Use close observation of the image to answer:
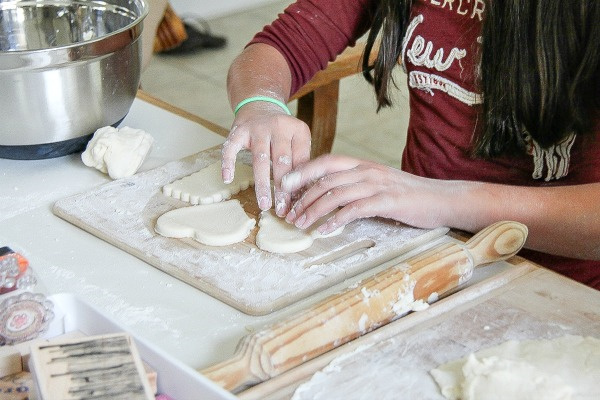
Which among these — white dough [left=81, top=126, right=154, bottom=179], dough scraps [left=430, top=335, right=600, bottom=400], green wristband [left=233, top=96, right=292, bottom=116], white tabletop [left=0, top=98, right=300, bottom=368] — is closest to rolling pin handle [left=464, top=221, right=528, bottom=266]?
Answer: dough scraps [left=430, top=335, right=600, bottom=400]

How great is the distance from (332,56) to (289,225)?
0.55 metres

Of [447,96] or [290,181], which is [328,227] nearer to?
[290,181]

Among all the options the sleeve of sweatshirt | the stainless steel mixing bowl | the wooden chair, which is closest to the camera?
the stainless steel mixing bowl

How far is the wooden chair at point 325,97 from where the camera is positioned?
1.95 meters

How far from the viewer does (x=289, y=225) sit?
1139mm

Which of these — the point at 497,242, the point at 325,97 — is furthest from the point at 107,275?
the point at 325,97

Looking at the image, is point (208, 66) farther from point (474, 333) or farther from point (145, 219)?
point (474, 333)

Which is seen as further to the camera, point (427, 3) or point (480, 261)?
point (427, 3)

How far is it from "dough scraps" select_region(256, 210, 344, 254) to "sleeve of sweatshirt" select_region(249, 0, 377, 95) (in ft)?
1.52

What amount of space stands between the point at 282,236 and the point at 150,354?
0.36m

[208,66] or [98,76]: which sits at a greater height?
[98,76]

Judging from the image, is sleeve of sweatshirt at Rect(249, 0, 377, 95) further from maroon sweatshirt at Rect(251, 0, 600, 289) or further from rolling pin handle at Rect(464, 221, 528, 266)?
rolling pin handle at Rect(464, 221, 528, 266)

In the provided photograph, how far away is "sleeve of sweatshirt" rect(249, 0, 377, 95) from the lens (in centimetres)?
152

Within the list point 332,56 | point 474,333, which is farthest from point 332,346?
point 332,56
